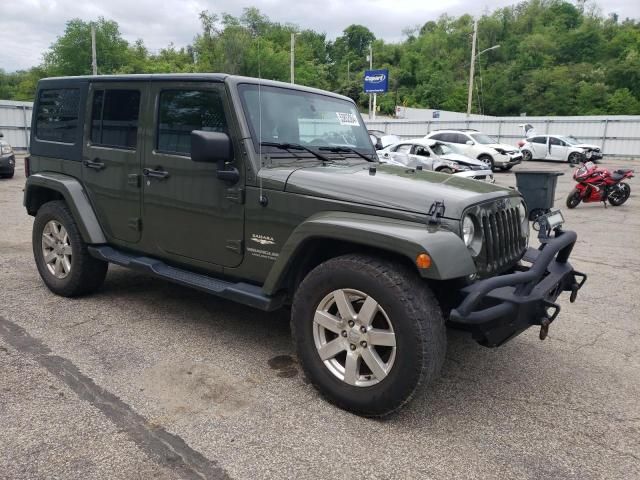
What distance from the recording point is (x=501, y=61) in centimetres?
8269

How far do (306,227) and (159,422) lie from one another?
53.2 inches

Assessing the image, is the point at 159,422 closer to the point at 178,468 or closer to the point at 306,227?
the point at 178,468

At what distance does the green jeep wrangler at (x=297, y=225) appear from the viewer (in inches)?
115

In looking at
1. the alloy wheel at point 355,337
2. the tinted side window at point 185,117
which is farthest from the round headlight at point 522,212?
the tinted side window at point 185,117

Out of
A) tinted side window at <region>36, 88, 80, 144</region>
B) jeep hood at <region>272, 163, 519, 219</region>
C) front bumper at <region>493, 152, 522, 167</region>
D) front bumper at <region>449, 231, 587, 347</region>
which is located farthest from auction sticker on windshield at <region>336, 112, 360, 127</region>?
front bumper at <region>493, 152, 522, 167</region>

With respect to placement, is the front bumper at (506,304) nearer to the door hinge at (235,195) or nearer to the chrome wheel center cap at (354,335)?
the chrome wheel center cap at (354,335)

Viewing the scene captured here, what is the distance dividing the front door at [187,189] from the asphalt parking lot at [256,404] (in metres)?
0.75

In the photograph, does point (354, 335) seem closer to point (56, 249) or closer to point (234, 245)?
point (234, 245)

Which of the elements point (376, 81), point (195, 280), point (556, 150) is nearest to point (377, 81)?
point (376, 81)

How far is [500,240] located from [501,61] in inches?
3465

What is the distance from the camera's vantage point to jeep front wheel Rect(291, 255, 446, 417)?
2.83m

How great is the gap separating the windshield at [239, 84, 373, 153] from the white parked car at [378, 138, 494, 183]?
11.2 metres

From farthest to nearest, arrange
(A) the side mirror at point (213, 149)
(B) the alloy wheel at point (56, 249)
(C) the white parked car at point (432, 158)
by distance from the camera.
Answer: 1. (C) the white parked car at point (432, 158)
2. (B) the alloy wheel at point (56, 249)
3. (A) the side mirror at point (213, 149)

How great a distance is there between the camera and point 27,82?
87.4m
